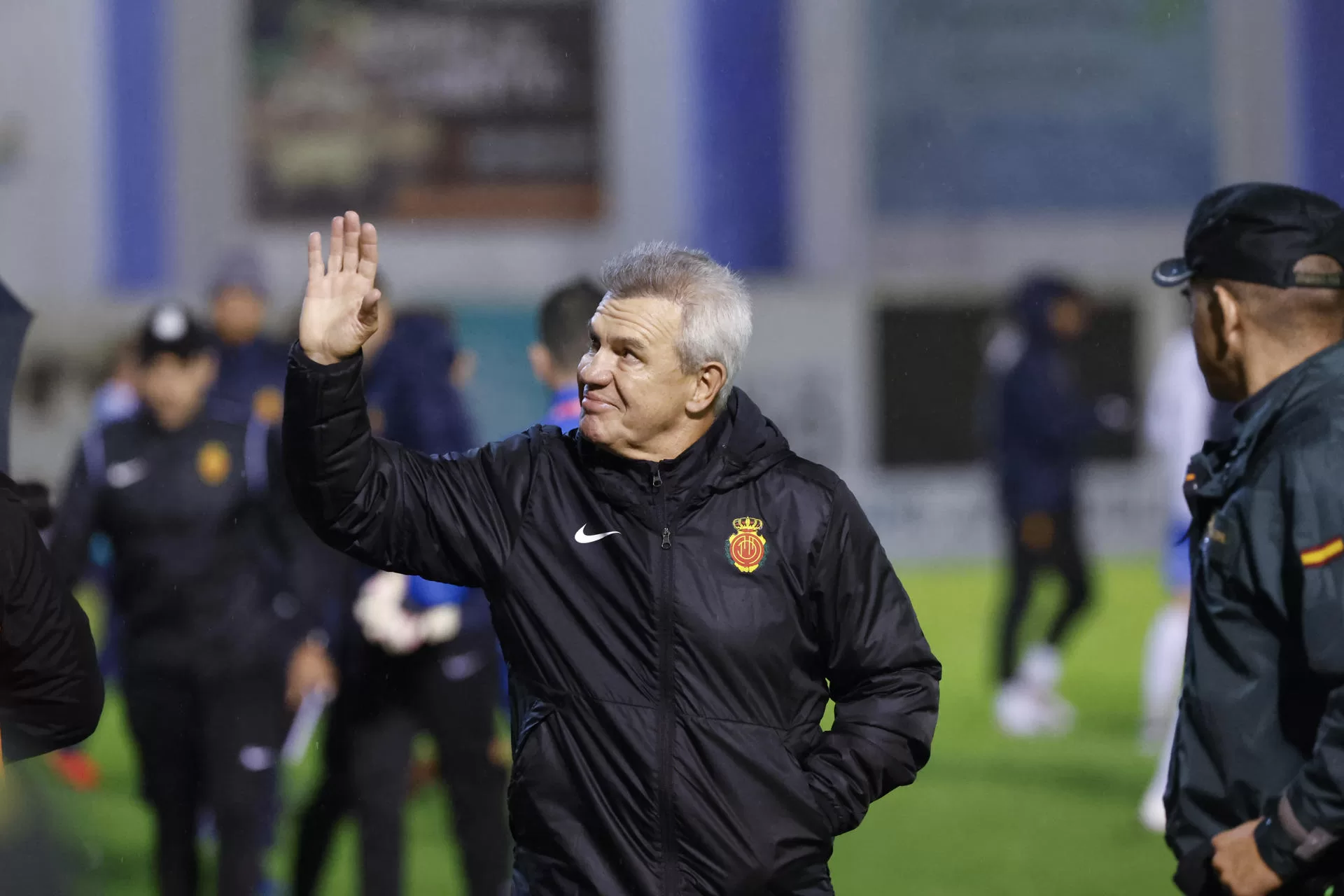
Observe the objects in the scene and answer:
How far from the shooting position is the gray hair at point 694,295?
2773 millimetres

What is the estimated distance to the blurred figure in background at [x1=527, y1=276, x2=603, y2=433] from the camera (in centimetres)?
416

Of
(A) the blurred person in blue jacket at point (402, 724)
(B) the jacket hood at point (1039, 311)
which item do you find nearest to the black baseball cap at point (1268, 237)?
(A) the blurred person in blue jacket at point (402, 724)

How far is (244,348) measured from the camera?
595cm

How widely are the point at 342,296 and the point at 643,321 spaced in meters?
0.44

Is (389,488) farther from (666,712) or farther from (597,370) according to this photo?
(666,712)

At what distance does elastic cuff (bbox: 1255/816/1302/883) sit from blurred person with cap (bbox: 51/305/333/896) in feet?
8.69

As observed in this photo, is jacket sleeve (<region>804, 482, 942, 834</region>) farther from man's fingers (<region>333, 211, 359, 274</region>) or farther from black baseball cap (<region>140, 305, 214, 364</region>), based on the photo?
black baseball cap (<region>140, 305, 214, 364</region>)

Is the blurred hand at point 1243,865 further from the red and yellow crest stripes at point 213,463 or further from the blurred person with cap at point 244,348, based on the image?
the blurred person with cap at point 244,348

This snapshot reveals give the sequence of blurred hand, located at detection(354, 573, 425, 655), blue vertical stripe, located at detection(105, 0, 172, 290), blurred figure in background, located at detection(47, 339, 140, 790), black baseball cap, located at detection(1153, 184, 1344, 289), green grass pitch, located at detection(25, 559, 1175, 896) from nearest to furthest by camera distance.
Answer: black baseball cap, located at detection(1153, 184, 1344, 289)
blurred hand, located at detection(354, 573, 425, 655)
blurred figure in background, located at detection(47, 339, 140, 790)
green grass pitch, located at detection(25, 559, 1175, 896)
blue vertical stripe, located at detection(105, 0, 172, 290)

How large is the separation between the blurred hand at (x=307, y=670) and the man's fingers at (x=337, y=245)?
216cm

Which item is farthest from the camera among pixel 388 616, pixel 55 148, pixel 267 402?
pixel 55 148

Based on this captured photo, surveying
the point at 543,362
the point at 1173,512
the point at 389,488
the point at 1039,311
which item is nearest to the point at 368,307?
the point at 389,488

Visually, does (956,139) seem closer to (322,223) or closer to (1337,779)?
(322,223)

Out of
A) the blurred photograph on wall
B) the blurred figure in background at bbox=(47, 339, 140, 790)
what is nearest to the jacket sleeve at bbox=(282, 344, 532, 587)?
the blurred figure in background at bbox=(47, 339, 140, 790)
